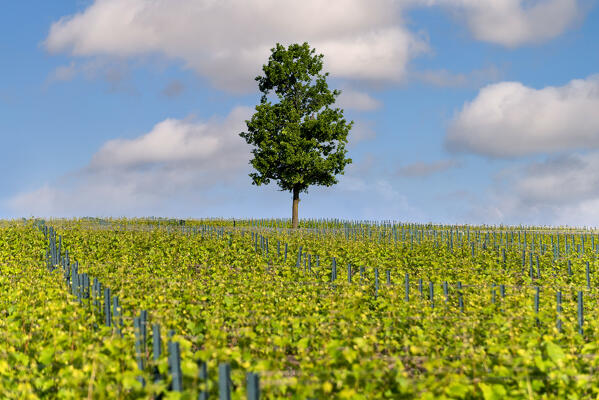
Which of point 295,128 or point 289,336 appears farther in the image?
point 295,128

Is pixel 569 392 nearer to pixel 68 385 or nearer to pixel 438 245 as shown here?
pixel 68 385

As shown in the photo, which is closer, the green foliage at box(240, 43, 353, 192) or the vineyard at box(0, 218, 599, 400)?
the vineyard at box(0, 218, 599, 400)

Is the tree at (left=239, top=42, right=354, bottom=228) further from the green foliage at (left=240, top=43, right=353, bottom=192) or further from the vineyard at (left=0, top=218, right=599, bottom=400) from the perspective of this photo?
the vineyard at (left=0, top=218, right=599, bottom=400)

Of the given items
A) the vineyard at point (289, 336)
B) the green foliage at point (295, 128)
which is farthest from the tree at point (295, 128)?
the vineyard at point (289, 336)

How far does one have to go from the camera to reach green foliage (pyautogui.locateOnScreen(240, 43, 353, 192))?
37281mm

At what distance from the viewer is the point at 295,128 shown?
1474 inches

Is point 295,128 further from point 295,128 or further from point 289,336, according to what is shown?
point 289,336

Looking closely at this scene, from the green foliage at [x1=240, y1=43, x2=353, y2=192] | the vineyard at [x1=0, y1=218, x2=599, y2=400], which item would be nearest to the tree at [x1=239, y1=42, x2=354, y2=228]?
the green foliage at [x1=240, y1=43, x2=353, y2=192]

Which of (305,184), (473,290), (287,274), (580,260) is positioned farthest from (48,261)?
(305,184)

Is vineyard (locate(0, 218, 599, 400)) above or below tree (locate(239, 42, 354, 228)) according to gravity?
below

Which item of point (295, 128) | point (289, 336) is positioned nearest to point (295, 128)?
point (295, 128)

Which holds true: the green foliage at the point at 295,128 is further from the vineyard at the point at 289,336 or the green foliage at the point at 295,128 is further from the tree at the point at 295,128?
the vineyard at the point at 289,336

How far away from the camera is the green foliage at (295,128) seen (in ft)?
122

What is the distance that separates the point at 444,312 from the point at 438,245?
14366mm
